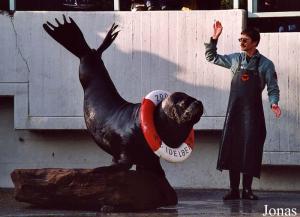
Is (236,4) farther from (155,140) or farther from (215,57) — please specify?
(155,140)

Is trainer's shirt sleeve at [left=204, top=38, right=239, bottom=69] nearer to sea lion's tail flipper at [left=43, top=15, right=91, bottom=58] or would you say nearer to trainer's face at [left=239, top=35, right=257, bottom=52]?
trainer's face at [left=239, top=35, right=257, bottom=52]

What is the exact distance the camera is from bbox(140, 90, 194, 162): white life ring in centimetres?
1004

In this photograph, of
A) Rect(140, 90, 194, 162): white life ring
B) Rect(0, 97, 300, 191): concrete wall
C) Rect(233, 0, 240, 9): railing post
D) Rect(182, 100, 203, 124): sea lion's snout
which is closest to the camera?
Rect(182, 100, 203, 124): sea lion's snout

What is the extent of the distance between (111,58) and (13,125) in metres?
1.59

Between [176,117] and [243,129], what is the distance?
154cm

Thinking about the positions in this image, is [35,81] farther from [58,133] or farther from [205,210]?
[205,210]

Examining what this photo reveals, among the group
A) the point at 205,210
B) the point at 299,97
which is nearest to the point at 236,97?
the point at 205,210

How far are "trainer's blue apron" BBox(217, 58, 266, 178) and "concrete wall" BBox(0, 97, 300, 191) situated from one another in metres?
2.35

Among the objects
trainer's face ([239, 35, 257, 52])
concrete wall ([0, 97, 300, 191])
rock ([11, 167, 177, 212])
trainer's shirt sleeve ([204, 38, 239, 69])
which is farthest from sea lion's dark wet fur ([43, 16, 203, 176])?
concrete wall ([0, 97, 300, 191])

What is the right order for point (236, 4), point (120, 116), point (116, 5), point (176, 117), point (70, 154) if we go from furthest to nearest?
point (116, 5) → point (70, 154) → point (236, 4) → point (120, 116) → point (176, 117)

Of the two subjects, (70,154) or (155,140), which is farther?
(70,154)

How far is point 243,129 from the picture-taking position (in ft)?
37.4

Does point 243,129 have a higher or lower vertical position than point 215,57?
lower

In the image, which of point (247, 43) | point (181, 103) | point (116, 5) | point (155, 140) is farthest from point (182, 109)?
point (116, 5)
